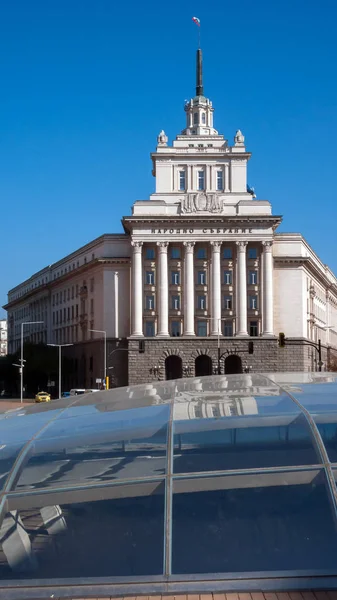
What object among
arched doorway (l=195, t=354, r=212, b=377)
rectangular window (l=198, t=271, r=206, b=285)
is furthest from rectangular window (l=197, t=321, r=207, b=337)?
rectangular window (l=198, t=271, r=206, b=285)

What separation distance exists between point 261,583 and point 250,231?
80315 millimetres

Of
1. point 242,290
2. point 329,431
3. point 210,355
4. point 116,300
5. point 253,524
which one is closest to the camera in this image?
point 253,524

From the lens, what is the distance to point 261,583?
945 cm

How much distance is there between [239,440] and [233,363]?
77.6m

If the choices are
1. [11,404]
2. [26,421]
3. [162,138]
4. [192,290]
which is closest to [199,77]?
[162,138]

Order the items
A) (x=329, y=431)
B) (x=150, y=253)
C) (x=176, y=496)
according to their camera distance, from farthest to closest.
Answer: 1. (x=150, y=253)
2. (x=329, y=431)
3. (x=176, y=496)

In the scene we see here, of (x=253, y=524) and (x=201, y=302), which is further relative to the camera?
(x=201, y=302)

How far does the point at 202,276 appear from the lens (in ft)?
296

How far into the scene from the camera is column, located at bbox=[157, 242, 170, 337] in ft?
287

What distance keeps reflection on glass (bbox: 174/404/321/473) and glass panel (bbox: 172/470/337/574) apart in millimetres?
286

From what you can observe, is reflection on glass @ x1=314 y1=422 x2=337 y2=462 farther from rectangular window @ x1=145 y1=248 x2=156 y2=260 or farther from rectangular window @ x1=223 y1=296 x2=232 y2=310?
rectangular window @ x1=145 y1=248 x2=156 y2=260

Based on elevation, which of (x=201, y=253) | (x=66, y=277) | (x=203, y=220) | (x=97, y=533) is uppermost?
(x=203, y=220)

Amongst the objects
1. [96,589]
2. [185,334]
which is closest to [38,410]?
[96,589]

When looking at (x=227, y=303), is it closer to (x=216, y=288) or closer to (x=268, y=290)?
(x=216, y=288)
